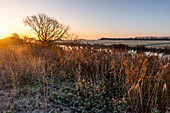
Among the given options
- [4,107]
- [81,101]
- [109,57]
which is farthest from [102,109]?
[109,57]

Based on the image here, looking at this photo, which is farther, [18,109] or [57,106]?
[57,106]

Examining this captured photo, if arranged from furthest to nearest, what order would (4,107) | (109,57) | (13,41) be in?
(13,41), (109,57), (4,107)

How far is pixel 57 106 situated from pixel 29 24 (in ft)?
74.8

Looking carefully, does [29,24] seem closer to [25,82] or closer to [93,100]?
[25,82]

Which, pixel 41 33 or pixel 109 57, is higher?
pixel 41 33

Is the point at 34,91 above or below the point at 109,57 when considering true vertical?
below

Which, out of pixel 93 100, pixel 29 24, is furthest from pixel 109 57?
pixel 29 24

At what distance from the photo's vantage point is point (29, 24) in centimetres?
2252

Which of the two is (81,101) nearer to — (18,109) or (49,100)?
(49,100)


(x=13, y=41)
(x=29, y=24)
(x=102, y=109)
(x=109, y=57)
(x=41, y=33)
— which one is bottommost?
(x=102, y=109)

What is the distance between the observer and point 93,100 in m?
3.32

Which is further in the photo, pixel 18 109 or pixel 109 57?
pixel 109 57

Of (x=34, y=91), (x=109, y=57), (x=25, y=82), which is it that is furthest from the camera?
(x=109, y=57)

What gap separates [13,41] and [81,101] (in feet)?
64.4
